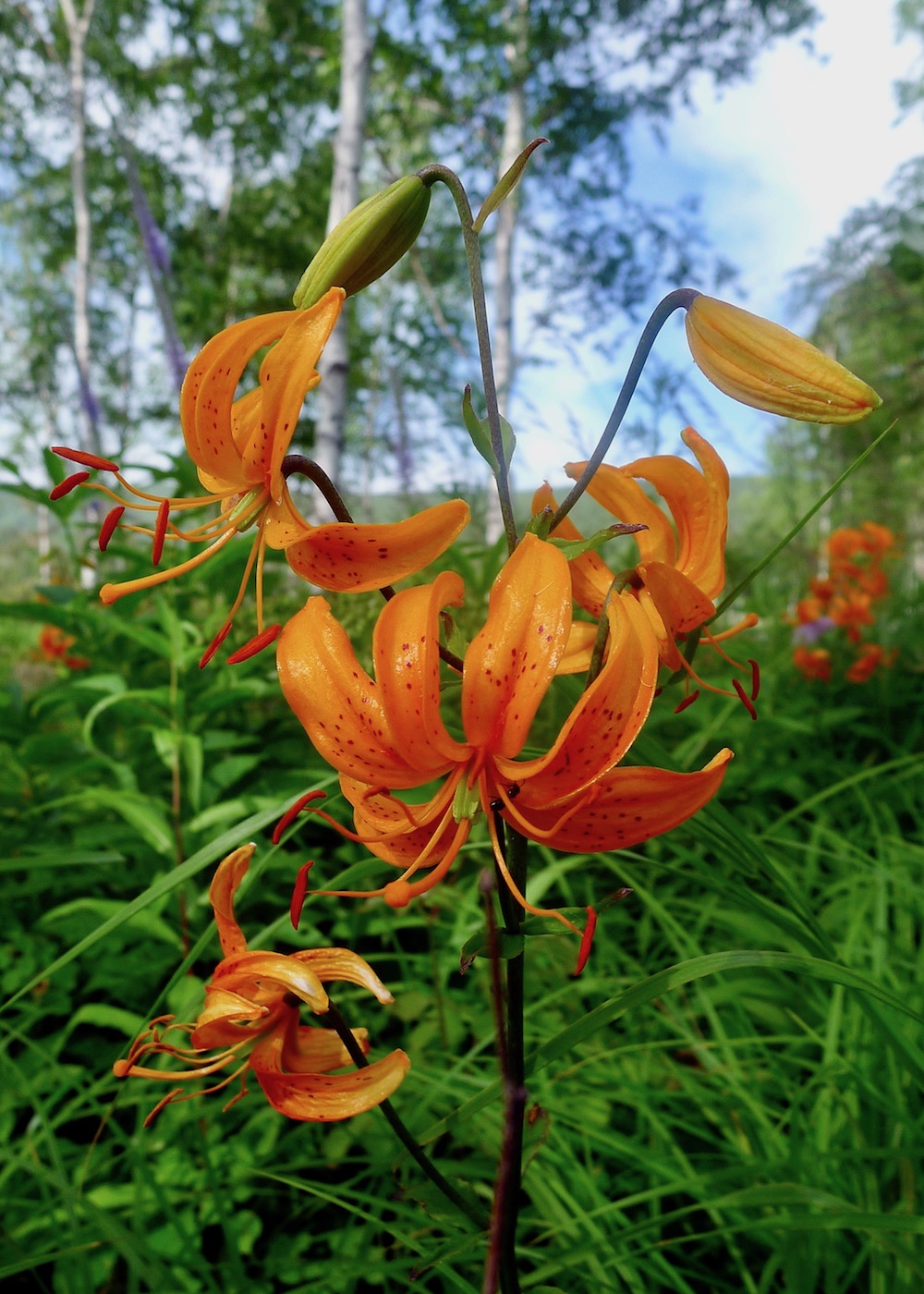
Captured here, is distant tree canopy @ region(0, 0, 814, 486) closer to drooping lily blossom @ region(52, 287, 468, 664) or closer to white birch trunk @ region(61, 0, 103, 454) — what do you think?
white birch trunk @ region(61, 0, 103, 454)

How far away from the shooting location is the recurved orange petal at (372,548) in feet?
1.42

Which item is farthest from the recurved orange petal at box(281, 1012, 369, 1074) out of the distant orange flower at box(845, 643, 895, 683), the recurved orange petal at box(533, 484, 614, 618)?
the distant orange flower at box(845, 643, 895, 683)

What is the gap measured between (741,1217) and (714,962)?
573 mm

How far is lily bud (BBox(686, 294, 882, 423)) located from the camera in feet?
1.51

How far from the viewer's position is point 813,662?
2.27 meters

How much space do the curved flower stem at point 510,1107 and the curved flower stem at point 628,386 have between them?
0.20m

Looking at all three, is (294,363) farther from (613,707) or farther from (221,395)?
(613,707)

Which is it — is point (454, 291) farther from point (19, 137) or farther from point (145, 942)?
point (145, 942)

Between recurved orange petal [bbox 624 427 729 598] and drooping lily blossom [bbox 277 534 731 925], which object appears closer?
drooping lily blossom [bbox 277 534 731 925]

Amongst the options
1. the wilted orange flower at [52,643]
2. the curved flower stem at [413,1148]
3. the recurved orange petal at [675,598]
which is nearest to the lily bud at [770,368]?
the recurved orange petal at [675,598]

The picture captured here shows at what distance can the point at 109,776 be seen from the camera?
1.49m

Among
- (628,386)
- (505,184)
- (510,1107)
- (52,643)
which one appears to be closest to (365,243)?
(505,184)

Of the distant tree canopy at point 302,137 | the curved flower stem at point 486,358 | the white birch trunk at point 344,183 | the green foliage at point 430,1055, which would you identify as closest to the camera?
the curved flower stem at point 486,358

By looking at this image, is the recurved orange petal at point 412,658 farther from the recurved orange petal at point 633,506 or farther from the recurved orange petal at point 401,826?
the recurved orange petal at point 633,506
